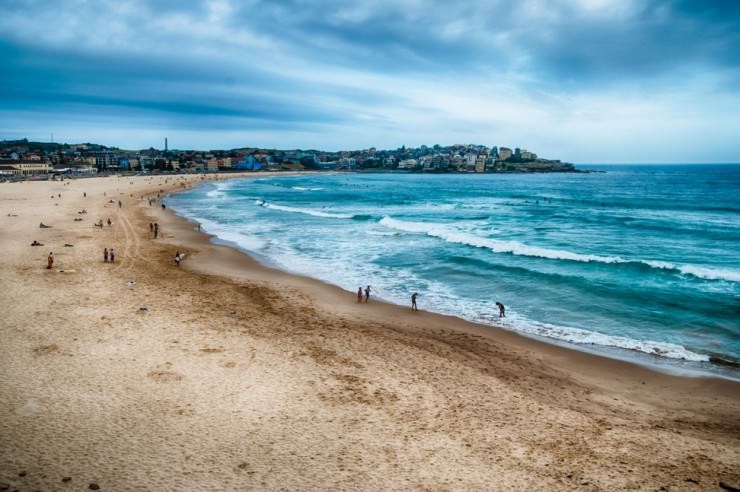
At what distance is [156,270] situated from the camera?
71.3 feet

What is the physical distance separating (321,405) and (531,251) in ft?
70.0

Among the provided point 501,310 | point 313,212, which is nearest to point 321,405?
point 501,310

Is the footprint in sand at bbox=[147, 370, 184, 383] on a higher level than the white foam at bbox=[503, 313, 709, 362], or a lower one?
higher

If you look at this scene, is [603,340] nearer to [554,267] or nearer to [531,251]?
[554,267]

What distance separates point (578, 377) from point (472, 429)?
4.36 m

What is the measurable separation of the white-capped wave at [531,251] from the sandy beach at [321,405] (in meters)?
13.1

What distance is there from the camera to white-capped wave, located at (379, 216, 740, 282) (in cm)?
2261

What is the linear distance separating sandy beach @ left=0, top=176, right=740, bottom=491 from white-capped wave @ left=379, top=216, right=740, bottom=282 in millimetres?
13059

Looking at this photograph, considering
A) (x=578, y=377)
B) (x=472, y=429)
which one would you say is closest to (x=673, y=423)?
(x=578, y=377)

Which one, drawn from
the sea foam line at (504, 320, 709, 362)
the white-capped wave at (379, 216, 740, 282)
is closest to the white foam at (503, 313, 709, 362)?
the sea foam line at (504, 320, 709, 362)

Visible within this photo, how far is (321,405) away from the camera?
986cm

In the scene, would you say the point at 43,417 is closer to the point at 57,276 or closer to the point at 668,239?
the point at 57,276

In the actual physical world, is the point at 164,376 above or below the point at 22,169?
below

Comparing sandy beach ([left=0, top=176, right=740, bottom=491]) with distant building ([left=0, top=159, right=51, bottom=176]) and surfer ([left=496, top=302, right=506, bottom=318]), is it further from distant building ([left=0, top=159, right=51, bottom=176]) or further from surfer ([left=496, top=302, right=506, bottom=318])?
distant building ([left=0, top=159, right=51, bottom=176])
